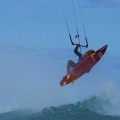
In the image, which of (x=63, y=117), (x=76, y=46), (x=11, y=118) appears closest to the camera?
(x=76, y=46)

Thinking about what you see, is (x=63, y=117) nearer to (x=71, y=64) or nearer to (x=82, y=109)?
(x=82, y=109)

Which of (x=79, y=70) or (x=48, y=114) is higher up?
(x=48, y=114)

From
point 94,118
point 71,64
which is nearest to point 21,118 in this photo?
point 94,118

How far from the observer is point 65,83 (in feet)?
238

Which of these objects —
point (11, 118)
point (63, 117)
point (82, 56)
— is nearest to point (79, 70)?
point (82, 56)

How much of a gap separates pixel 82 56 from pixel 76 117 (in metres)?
105

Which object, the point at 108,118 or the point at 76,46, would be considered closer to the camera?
the point at 76,46

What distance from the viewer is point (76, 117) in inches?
7003

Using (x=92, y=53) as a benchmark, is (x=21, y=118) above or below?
above

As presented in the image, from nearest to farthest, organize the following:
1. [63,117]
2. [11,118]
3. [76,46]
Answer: [76,46] < [63,117] < [11,118]

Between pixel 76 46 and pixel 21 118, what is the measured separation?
11409 cm

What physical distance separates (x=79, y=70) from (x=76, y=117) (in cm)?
10582

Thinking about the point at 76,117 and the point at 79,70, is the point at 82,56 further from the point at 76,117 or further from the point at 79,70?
the point at 76,117

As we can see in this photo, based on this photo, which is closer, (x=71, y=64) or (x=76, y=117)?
(x=71, y=64)
